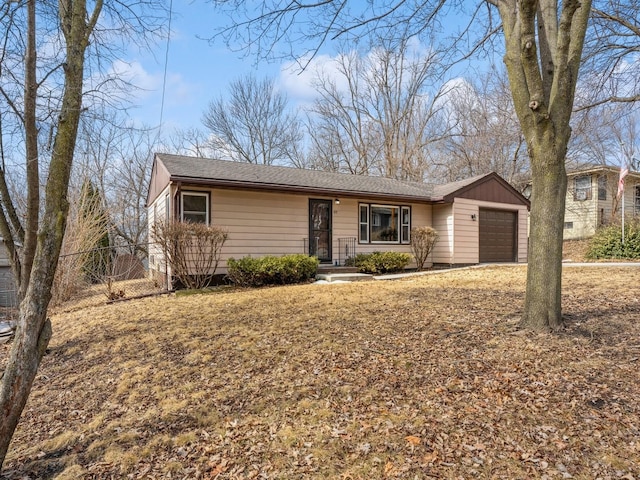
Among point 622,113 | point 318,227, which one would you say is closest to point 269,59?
point 318,227

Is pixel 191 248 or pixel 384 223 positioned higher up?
pixel 384 223

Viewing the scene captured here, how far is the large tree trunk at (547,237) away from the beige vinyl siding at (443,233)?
321 inches

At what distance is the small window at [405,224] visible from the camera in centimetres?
1227

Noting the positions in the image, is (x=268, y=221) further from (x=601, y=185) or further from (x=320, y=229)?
(x=601, y=185)

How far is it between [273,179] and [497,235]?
27.5 ft

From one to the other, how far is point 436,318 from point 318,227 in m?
6.39

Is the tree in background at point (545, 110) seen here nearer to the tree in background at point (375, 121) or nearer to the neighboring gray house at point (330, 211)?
the neighboring gray house at point (330, 211)

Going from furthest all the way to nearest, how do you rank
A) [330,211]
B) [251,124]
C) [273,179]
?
[251,124], [330,211], [273,179]

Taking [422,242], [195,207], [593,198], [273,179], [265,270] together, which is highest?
[593,198]

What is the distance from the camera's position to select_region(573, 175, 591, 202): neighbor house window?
20016 mm

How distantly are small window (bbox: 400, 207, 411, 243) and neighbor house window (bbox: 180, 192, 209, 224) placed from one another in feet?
20.7

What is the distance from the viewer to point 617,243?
13.7 m

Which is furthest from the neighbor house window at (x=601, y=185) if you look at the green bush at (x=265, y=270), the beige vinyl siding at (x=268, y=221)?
the green bush at (x=265, y=270)

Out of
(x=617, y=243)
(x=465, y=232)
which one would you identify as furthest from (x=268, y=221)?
(x=617, y=243)
